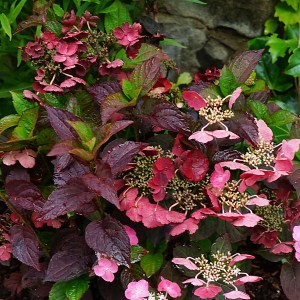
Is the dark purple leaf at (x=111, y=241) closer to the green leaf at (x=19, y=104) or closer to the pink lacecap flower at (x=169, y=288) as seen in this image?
the pink lacecap flower at (x=169, y=288)

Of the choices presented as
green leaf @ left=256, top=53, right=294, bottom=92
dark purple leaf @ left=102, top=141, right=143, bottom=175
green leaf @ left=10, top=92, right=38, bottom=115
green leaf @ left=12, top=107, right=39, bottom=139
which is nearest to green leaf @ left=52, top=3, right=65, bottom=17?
green leaf @ left=10, top=92, right=38, bottom=115

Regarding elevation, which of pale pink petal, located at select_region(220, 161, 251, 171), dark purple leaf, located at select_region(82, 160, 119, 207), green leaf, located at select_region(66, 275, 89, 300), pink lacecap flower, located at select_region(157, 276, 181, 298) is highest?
dark purple leaf, located at select_region(82, 160, 119, 207)

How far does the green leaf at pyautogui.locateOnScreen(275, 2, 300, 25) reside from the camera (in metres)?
2.32

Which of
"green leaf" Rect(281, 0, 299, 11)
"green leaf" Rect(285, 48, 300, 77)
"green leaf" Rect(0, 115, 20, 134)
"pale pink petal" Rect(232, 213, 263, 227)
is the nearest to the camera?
"pale pink petal" Rect(232, 213, 263, 227)

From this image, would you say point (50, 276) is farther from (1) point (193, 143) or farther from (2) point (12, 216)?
(1) point (193, 143)

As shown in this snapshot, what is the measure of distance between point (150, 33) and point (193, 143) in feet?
1.98

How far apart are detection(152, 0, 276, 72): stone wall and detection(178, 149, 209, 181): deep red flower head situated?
1129 millimetres

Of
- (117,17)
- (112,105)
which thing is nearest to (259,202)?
(112,105)

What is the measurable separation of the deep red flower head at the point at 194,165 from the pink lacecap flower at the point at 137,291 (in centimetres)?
26

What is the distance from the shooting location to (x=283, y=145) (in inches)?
49.9

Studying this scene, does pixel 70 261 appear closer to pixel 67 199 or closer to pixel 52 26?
pixel 67 199

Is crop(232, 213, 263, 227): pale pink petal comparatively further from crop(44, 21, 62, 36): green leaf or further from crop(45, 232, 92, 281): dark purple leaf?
crop(44, 21, 62, 36): green leaf

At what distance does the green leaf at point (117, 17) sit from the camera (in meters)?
1.81

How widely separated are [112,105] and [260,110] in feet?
1.29
